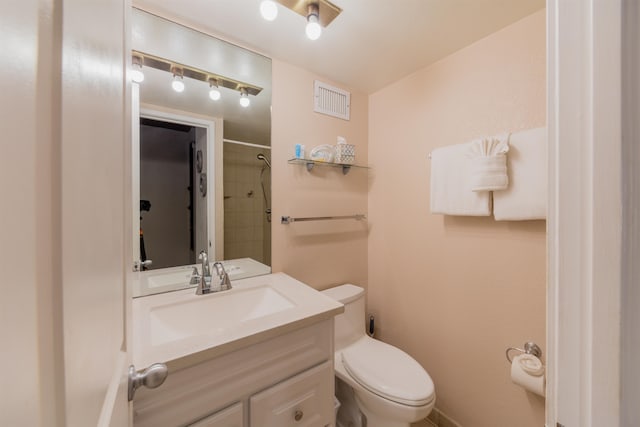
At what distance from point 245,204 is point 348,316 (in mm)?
911

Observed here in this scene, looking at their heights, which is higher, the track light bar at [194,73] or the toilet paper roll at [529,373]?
the track light bar at [194,73]

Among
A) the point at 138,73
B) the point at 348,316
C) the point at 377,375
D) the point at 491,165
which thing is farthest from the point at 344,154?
the point at 377,375

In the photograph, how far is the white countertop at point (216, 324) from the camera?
70 cm

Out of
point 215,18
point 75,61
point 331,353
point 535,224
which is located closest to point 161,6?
point 215,18

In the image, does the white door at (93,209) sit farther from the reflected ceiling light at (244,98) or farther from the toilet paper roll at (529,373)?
the toilet paper roll at (529,373)

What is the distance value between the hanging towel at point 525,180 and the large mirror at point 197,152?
120cm

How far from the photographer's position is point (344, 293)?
157cm

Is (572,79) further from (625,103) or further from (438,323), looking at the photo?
(438,323)

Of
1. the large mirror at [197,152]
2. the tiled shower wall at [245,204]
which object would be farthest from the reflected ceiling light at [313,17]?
the tiled shower wall at [245,204]

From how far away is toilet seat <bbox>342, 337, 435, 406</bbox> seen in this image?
3.57 ft

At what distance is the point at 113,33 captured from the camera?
392 mm

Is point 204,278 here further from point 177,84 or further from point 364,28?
point 364,28

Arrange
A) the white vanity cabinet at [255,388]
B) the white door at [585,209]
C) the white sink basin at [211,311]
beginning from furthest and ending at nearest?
1. the white sink basin at [211,311]
2. the white vanity cabinet at [255,388]
3. the white door at [585,209]

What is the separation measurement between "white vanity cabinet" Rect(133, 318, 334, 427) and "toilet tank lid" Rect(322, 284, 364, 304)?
509 mm
